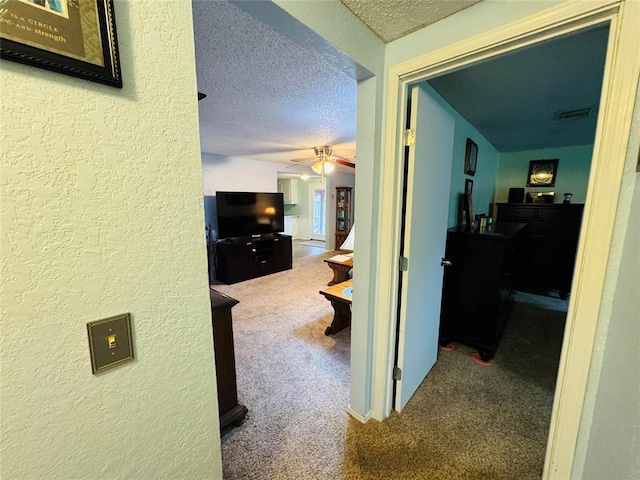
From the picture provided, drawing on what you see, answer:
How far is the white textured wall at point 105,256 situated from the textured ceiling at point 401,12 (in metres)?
0.77

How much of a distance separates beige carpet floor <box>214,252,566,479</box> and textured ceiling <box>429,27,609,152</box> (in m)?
1.92

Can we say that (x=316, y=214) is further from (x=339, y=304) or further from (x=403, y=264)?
(x=403, y=264)

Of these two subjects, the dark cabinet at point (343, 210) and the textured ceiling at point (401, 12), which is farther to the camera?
the dark cabinet at point (343, 210)

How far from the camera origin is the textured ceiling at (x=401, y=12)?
104cm

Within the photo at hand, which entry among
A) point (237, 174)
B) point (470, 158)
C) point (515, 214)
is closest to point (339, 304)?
point (470, 158)

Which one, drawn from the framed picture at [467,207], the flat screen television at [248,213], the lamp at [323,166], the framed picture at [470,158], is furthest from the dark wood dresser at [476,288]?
the flat screen television at [248,213]

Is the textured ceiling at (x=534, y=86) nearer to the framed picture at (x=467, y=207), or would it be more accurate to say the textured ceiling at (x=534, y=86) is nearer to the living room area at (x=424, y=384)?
the living room area at (x=424, y=384)

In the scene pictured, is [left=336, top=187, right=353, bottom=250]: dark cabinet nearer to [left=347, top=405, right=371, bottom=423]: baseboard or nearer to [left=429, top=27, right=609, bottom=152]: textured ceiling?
[left=429, top=27, right=609, bottom=152]: textured ceiling

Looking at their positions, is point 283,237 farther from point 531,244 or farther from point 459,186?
point 531,244

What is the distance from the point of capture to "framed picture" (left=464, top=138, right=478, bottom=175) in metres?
2.56

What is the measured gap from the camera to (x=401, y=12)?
1094 millimetres

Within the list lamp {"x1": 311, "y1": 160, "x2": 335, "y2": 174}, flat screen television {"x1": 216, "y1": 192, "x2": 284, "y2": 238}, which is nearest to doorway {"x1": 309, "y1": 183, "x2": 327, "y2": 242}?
flat screen television {"x1": 216, "y1": 192, "x2": 284, "y2": 238}

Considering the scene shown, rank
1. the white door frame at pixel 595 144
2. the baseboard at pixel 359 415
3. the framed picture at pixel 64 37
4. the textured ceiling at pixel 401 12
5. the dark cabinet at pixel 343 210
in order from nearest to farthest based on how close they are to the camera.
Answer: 1. the framed picture at pixel 64 37
2. the white door frame at pixel 595 144
3. the textured ceiling at pixel 401 12
4. the baseboard at pixel 359 415
5. the dark cabinet at pixel 343 210

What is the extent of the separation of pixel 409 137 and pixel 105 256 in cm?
133
